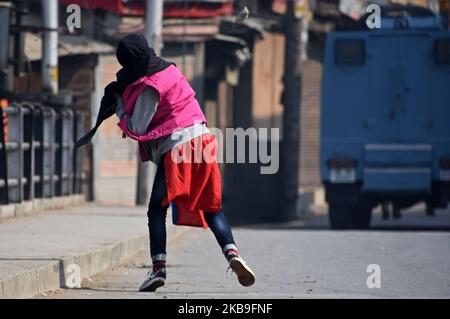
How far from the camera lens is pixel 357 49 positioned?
66.2 ft

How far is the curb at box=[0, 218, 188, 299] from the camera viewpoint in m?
8.52

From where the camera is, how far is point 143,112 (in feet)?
31.5

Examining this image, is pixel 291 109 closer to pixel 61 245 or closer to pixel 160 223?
pixel 61 245

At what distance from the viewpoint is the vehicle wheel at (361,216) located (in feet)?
68.3

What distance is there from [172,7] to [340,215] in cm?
635

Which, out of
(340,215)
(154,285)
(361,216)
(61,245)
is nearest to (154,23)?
Answer: (340,215)

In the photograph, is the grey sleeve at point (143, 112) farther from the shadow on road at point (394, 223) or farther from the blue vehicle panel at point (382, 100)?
the shadow on road at point (394, 223)

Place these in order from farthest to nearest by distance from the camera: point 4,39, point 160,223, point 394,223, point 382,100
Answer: point 394,223
point 382,100
point 4,39
point 160,223

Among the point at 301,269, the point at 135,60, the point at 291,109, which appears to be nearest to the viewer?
the point at 135,60

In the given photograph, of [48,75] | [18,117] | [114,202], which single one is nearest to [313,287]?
[18,117]

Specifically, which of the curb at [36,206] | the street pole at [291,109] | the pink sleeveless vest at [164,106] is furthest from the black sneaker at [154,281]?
the street pole at [291,109]

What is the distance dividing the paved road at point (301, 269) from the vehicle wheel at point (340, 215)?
3319 millimetres

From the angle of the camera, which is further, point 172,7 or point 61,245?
point 172,7
